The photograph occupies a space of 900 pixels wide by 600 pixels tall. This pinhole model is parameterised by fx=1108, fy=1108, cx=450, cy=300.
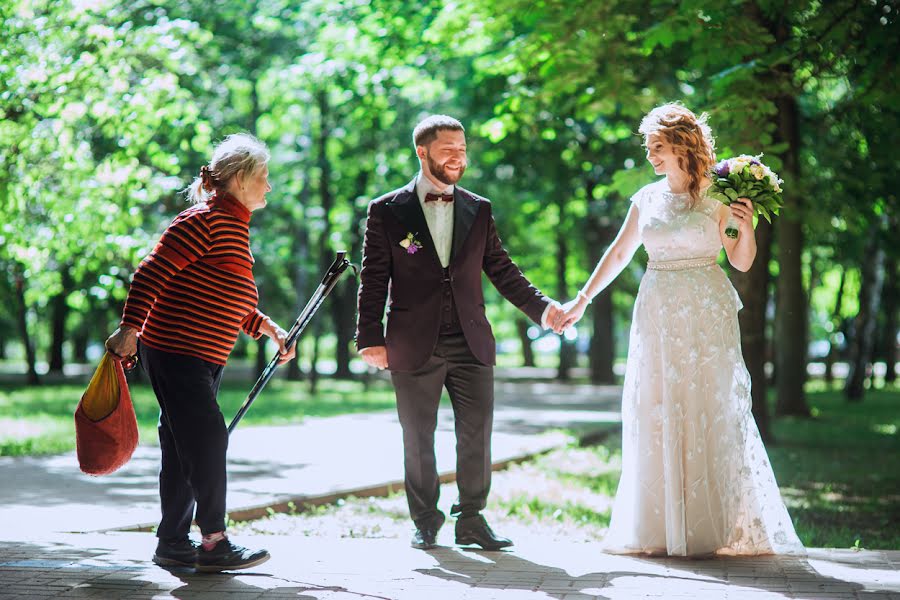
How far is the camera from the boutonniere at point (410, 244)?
19.5 feet

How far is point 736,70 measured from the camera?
8.54m

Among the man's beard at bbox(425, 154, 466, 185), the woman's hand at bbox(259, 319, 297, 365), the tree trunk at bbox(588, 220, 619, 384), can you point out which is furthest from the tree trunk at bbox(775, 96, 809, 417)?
the woman's hand at bbox(259, 319, 297, 365)

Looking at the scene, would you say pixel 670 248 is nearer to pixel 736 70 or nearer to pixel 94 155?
pixel 736 70

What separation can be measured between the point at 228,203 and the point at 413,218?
1.09 m

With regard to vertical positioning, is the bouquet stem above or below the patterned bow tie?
below

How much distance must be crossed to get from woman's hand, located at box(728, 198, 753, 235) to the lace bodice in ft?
0.42

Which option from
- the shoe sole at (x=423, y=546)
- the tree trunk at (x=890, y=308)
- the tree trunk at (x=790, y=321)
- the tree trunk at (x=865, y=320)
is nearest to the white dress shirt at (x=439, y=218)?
the shoe sole at (x=423, y=546)

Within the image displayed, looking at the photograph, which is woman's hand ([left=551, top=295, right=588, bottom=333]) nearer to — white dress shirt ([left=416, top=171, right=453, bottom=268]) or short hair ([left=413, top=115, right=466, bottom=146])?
white dress shirt ([left=416, top=171, right=453, bottom=268])

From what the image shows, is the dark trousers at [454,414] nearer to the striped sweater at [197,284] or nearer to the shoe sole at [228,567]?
the shoe sole at [228,567]

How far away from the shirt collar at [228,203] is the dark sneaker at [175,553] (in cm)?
161

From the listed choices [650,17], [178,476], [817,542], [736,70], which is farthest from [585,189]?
[178,476]

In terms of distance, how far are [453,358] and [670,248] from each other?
1298mm

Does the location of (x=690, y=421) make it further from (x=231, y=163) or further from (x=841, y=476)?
(x=841, y=476)

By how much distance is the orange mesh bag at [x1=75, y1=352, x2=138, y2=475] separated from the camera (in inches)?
198
